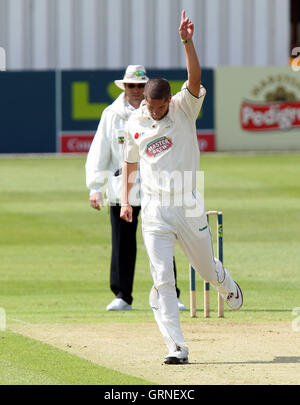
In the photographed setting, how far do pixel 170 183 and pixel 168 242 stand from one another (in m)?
0.41

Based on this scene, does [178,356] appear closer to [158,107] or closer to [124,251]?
[158,107]

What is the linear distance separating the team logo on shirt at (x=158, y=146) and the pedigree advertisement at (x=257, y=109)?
23.6m

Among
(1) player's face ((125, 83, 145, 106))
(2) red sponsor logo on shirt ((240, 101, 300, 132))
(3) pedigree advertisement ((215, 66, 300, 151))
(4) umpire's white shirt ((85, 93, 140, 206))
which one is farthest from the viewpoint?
(2) red sponsor logo on shirt ((240, 101, 300, 132))

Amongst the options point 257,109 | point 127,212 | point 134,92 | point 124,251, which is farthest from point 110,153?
point 257,109

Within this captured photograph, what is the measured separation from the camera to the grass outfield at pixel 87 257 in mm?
8375

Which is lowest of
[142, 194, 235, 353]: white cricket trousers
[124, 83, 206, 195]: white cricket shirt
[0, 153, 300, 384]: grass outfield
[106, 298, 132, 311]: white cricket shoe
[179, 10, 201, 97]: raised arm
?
[0, 153, 300, 384]: grass outfield

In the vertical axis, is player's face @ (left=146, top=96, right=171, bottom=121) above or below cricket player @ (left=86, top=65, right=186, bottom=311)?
above

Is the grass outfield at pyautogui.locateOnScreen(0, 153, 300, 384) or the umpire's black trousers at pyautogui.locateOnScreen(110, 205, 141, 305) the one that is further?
the umpire's black trousers at pyautogui.locateOnScreen(110, 205, 141, 305)

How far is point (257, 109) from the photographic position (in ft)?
103

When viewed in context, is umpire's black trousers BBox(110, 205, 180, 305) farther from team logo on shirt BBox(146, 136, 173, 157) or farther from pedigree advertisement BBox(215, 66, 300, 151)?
pedigree advertisement BBox(215, 66, 300, 151)

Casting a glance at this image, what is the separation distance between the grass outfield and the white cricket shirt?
1341 millimetres

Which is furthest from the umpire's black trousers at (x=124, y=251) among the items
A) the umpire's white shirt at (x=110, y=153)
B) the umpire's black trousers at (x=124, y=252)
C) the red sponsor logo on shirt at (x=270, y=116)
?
the red sponsor logo on shirt at (x=270, y=116)

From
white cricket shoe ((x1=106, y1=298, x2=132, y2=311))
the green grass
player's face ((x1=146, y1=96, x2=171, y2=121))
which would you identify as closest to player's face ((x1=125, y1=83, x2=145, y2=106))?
white cricket shoe ((x1=106, y1=298, x2=132, y2=311))

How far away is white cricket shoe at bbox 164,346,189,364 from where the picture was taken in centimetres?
742
